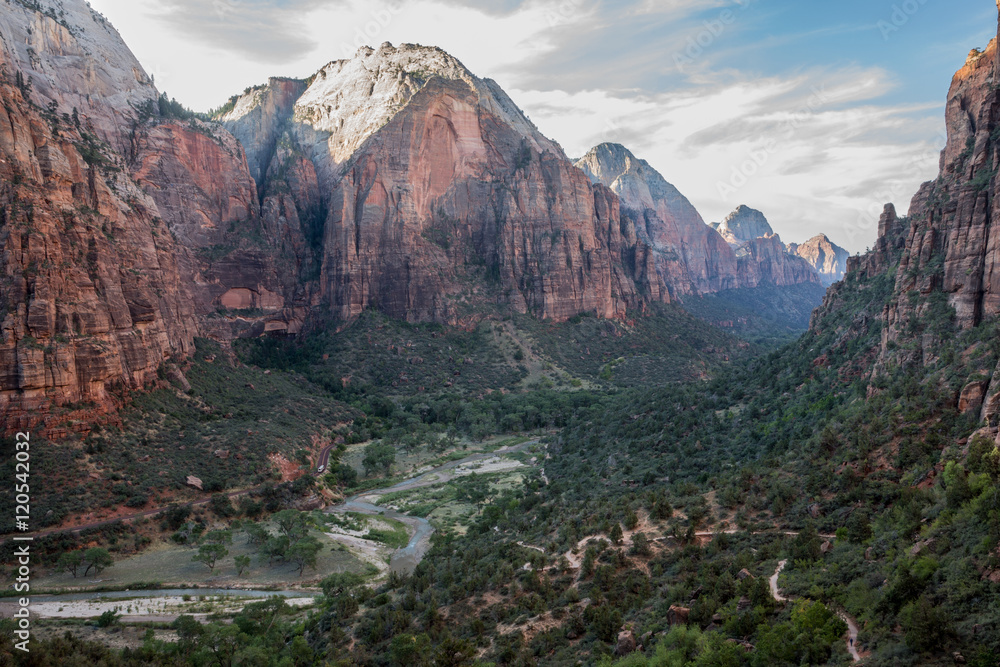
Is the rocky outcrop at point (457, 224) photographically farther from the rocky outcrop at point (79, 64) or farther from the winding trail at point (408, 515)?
the winding trail at point (408, 515)

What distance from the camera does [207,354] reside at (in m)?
84.5

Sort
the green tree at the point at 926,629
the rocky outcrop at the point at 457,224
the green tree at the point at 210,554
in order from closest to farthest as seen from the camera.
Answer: the green tree at the point at 926,629, the green tree at the point at 210,554, the rocky outcrop at the point at 457,224

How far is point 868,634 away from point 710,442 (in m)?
34.3

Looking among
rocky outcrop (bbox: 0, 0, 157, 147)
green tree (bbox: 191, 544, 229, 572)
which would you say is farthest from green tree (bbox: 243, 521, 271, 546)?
rocky outcrop (bbox: 0, 0, 157, 147)

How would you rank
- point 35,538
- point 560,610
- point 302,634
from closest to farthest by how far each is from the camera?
point 560,610 < point 302,634 < point 35,538

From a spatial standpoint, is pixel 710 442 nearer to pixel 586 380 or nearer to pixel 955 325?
pixel 955 325

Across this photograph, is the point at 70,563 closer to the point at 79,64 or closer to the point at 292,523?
the point at 292,523

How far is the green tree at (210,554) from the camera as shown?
4459 cm

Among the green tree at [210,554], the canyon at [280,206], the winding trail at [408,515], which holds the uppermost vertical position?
the canyon at [280,206]

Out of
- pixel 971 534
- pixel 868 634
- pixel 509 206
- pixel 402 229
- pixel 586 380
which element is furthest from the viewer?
pixel 509 206

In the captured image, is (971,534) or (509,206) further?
(509,206)

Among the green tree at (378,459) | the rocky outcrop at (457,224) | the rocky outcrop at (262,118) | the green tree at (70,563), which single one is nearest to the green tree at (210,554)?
the green tree at (70,563)

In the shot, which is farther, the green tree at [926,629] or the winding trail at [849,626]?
the winding trail at [849,626]

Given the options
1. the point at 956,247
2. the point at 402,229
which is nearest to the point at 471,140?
the point at 402,229
